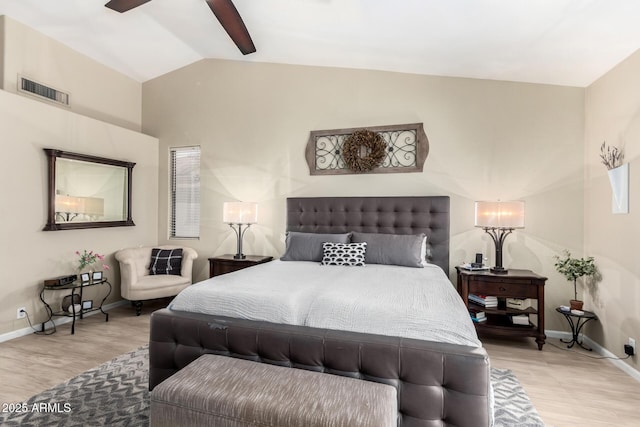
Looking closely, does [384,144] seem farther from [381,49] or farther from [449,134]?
[381,49]

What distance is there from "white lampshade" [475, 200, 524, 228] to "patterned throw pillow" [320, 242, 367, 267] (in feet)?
4.17

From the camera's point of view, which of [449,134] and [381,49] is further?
[449,134]

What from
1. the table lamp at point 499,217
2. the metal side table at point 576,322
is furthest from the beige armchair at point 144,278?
the metal side table at point 576,322

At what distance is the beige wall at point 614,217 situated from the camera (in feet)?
8.61

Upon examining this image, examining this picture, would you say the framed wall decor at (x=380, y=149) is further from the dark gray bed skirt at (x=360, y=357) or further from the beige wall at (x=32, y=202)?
the beige wall at (x=32, y=202)

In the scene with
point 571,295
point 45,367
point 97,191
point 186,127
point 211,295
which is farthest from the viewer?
point 186,127

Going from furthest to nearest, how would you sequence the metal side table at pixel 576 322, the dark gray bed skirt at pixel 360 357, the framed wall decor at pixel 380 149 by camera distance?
the framed wall decor at pixel 380 149 < the metal side table at pixel 576 322 < the dark gray bed skirt at pixel 360 357

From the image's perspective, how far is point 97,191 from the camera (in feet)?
13.6

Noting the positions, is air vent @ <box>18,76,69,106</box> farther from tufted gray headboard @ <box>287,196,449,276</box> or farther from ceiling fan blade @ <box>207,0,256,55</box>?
tufted gray headboard @ <box>287,196,449,276</box>

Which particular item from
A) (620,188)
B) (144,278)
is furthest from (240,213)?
(620,188)

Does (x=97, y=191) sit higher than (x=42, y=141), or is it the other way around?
(x=42, y=141)

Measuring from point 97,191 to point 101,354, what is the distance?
7.16 feet

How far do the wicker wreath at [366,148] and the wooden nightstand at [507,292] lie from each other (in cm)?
162

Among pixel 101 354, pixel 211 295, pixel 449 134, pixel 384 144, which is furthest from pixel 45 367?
pixel 449 134
